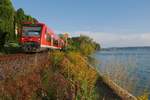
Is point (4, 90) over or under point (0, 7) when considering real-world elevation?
under

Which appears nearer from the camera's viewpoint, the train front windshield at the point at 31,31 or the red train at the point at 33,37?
the red train at the point at 33,37

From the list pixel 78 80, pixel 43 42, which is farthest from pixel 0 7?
pixel 78 80

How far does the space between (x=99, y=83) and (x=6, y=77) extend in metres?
4.69

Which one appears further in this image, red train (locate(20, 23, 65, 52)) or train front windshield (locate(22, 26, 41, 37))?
train front windshield (locate(22, 26, 41, 37))

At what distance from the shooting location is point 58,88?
8.00 metres

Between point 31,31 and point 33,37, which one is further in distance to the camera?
point 31,31

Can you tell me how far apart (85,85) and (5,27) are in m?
35.3

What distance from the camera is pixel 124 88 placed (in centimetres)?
1144

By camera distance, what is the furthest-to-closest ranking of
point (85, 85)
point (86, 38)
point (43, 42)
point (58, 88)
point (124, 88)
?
point (86, 38), point (43, 42), point (124, 88), point (58, 88), point (85, 85)

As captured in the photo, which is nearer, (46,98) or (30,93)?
(30,93)

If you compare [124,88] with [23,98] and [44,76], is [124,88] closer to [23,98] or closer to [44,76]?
[44,76]

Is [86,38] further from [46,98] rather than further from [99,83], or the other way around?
[46,98]

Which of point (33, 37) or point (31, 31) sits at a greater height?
point (31, 31)

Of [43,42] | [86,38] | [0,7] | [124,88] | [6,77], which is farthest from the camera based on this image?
[86,38]
